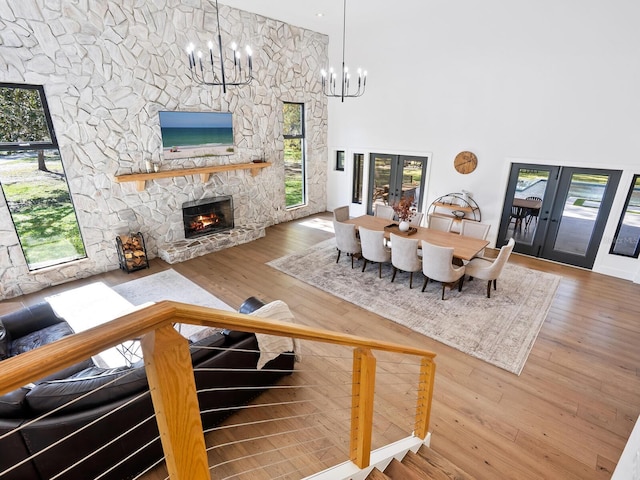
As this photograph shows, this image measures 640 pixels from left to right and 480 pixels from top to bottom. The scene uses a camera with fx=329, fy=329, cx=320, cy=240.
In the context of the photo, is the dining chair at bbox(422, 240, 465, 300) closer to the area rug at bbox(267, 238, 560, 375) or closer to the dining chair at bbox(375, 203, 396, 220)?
the area rug at bbox(267, 238, 560, 375)

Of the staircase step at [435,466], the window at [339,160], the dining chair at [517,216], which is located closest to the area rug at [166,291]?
the staircase step at [435,466]

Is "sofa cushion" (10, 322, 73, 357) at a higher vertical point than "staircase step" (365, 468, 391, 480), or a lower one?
lower

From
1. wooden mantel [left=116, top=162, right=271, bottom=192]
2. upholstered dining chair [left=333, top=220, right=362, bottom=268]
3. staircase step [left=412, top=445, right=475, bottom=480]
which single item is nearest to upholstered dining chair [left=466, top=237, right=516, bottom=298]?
upholstered dining chair [left=333, top=220, right=362, bottom=268]

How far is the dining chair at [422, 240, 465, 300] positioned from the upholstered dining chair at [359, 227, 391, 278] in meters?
0.72

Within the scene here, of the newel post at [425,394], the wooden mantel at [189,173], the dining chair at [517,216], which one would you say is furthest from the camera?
the dining chair at [517,216]

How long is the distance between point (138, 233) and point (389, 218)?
4798mm

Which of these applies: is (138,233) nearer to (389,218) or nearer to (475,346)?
(389,218)

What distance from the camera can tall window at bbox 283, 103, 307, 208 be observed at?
823 cm

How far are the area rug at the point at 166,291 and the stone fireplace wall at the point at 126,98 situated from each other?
0.90 meters

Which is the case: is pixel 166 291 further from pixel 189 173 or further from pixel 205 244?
pixel 189 173

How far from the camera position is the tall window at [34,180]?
14.9ft

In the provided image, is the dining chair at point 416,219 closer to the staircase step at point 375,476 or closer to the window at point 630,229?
the window at point 630,229

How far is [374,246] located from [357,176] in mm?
3875

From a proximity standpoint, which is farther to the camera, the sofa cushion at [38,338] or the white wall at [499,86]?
the white wall at [499,86]
